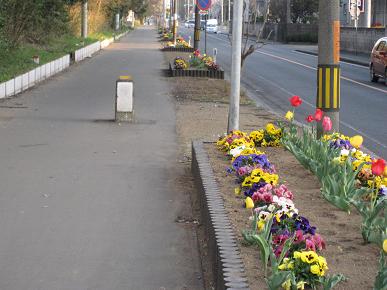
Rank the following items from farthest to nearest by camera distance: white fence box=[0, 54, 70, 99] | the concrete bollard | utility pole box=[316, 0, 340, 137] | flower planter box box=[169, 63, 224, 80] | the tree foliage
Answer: the tree foliage < flower planter box box=[169, 63, 224, 80] < white fence box=[0, 54, 70, 99] < the concrete bollard < utility pole box=[316, 0, 340, 137]

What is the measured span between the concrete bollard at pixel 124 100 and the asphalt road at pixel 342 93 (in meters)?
4.06

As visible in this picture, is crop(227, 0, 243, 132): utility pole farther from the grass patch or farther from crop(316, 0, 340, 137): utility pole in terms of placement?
the grass patch

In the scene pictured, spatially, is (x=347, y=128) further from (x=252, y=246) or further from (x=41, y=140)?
(x=252, y=246)

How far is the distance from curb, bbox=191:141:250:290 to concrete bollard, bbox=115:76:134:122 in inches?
263

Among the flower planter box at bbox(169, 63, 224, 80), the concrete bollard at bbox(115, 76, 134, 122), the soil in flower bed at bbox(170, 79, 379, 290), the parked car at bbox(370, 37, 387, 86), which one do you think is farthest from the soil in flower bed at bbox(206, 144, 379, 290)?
the parked car at bbox(370, 37, 387, 86)

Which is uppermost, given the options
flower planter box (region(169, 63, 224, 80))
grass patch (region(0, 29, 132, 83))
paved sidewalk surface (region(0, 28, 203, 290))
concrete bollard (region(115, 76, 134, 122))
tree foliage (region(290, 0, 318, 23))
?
tree foliage (region(290, 0, 318, 23))

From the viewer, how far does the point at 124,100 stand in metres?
14.7

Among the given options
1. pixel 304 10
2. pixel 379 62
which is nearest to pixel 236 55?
pixel 379 62

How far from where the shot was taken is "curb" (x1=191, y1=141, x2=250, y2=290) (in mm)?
4684

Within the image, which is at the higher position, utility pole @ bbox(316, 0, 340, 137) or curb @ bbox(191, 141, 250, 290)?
utility pole @ bbox(316, 0, 340, 137)

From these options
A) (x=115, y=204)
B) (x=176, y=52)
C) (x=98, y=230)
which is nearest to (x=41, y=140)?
(x=115, y=204)

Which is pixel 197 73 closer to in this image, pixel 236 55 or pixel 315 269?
pixel 236 55

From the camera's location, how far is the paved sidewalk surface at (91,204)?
234 inches

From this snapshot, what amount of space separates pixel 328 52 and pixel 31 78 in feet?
46.1
